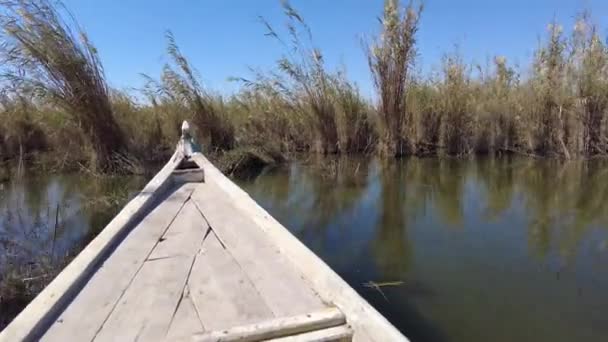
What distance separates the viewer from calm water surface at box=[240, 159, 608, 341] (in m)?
2.20

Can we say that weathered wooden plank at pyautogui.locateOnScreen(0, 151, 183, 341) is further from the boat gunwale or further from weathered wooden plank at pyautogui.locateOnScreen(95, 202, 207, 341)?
weathered wooden plank at pyautogui.locateOnScreen(95, 202, 207, 341)

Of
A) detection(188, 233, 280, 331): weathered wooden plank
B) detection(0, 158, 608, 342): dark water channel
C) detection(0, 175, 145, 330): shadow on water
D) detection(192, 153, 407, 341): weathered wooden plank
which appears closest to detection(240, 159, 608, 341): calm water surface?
detection(0, 158, 608, 342): dark water channel

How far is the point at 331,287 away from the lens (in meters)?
1.45

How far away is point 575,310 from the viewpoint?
2246mm

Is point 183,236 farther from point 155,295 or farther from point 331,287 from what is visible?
point 331,287

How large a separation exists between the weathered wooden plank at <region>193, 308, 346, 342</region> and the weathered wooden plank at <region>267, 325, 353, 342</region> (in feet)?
0.07

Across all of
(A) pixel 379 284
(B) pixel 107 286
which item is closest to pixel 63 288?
(B) pixel 107 286

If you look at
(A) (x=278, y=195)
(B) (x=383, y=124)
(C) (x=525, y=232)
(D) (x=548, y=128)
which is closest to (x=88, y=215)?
(A) (x=278, y=195)

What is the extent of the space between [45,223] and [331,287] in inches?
135

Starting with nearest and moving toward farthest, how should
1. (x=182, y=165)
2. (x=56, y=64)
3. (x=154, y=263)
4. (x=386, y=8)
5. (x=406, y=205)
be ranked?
(x=154, y=263), (x=182, y=165), (x=406, y=205), (x=56, y=64), (x=386, y=8)

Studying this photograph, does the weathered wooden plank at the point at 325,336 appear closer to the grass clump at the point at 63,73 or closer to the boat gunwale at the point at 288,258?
the boat gunwale at the point at 288,258

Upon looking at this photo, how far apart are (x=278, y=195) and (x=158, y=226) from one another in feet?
9.40

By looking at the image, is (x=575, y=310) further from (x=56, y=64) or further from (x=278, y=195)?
(x=56, y=64)

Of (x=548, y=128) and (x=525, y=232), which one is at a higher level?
(x=548, y=128)
